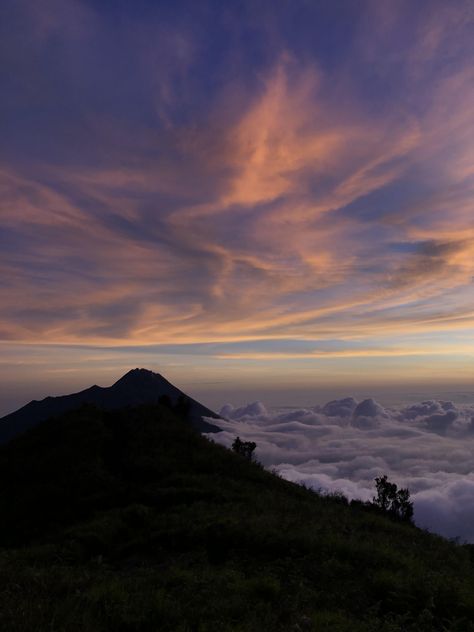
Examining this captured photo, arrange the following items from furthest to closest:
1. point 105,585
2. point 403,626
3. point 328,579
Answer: point 328,579
point 105,585
point 403,626

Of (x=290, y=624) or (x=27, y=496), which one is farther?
(x=27, y=496)

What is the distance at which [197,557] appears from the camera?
1332 centimetres

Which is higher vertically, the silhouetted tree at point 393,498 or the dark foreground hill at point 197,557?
the dark foreground hill at point 197,557

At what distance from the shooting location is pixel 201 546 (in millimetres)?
14414

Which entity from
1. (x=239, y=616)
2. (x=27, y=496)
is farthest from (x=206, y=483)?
(x=239, y=616)

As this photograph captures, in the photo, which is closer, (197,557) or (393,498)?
(197,557)

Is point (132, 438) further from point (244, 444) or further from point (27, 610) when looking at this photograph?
point (27, 610)

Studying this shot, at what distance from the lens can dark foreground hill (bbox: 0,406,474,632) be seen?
8555 millimetres

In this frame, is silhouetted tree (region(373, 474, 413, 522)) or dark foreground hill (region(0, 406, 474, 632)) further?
silhouetted tree (region(373, 474, 413, 522))

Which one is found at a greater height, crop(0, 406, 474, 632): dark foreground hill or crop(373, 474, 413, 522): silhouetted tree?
crop(0, 406, 474, 632): dark foreground hill

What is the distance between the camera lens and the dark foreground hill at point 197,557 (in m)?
8.55

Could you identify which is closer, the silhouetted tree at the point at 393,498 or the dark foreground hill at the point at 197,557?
the dark foreground hill at the point at 197,557

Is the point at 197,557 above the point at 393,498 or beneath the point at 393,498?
above

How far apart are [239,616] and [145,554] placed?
7.17 meters
